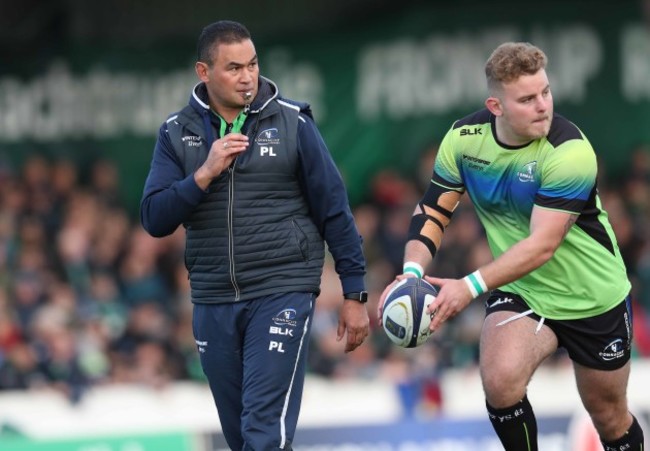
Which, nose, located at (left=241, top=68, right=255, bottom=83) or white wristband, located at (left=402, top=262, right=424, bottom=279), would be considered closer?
nose, located at (left=241, top=68, right=255, bottom=83)

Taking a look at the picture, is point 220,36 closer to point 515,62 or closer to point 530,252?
point 515,62

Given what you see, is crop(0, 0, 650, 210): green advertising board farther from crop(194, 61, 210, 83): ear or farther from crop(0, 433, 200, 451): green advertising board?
crop(194, 61, 210, 83): ear

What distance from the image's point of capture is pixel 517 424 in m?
7.34

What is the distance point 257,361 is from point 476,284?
1172mm

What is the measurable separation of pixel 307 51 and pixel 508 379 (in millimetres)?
9473

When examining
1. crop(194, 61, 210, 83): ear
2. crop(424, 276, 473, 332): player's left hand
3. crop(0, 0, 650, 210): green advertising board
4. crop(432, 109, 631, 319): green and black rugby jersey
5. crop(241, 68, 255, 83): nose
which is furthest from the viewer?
crop(0, 0, 650, 210): green advertising board

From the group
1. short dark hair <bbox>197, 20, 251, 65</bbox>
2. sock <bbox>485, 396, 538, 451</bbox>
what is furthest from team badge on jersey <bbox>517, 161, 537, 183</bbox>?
short dark hair <bbox>197, 20, 251, 65</bbox>

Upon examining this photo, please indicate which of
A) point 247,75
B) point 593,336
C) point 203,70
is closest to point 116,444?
point 203,70

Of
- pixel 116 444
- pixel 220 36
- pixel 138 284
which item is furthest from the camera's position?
pixel 138 284

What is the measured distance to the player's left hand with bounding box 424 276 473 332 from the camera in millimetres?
6988

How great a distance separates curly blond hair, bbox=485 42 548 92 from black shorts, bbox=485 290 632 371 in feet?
3.98

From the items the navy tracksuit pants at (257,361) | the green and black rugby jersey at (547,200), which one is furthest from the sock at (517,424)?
the navy tracksuit pants at (257,361)

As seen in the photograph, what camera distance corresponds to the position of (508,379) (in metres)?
7.27

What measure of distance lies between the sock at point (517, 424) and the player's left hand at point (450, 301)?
2.17 ft
